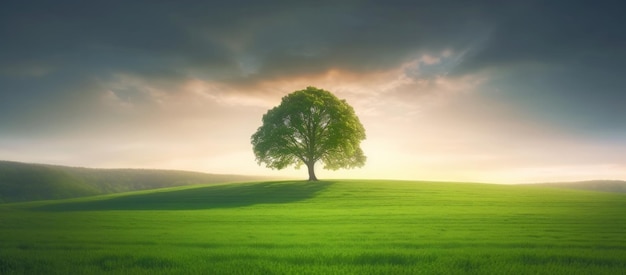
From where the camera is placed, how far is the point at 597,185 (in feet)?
382

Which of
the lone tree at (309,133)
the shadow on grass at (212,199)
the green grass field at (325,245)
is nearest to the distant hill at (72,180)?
the shadow on grass at (212,199)

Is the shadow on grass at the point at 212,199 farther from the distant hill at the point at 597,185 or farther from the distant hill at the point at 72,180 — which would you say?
the distant hill at the point at 597,185

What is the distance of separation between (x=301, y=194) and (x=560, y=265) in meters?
34.1

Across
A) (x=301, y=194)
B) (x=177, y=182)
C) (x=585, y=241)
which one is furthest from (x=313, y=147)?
(x=177, y=182)

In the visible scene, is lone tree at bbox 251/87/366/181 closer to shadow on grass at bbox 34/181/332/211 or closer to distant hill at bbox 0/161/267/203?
shadow on grass at bbox 34/181/332/211

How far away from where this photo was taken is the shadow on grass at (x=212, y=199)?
39781mm

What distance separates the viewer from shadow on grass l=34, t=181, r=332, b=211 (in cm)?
3978

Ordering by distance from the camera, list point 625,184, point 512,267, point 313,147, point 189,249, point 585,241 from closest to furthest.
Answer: point 512,267, point 189,249, point 585,241, point 313,147, point 625,184

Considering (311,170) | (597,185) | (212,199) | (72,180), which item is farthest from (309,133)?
(597,185)

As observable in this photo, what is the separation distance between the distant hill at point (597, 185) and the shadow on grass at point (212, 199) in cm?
9272

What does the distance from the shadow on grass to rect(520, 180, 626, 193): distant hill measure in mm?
92724

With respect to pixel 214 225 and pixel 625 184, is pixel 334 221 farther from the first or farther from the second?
pixel 625 184

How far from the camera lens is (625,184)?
115 m

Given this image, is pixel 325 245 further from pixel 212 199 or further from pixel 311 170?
pixel 311 170
